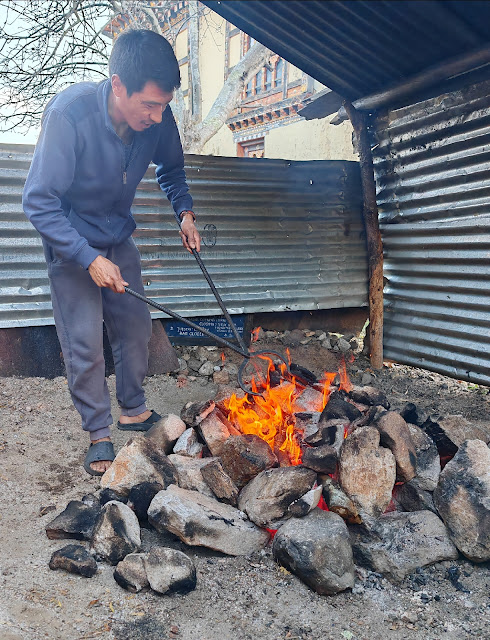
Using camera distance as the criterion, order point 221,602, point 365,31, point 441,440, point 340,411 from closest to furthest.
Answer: point 221,602 → point 441,440 → point 340,411 → point 365,31

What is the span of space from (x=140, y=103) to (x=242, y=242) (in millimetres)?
2656

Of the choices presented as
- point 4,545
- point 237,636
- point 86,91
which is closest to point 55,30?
point 86,91

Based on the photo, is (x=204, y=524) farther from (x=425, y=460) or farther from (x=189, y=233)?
(x=189, y=233)

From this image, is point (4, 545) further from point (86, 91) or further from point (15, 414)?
point (86, 91)

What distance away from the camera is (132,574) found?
202cm

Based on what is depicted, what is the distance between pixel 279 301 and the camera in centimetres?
545

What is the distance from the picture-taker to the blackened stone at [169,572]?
6.51 ft

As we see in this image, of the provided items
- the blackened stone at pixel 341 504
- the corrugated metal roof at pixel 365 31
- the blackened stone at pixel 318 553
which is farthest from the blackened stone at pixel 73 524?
the corrugated metal roof at pixel 365 31

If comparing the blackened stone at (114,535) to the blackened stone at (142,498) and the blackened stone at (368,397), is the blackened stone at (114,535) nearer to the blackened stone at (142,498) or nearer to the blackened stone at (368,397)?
the blackened stone at (142,498)

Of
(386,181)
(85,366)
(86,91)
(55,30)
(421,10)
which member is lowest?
(85,366)

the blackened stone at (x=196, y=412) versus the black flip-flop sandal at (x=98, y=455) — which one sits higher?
the blackened stone at (x=196, y=412)

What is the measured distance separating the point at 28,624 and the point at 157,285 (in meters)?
3.44

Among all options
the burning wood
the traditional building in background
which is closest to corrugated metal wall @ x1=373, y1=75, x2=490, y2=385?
the burning wood

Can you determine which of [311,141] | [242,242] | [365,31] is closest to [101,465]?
[242,242]
